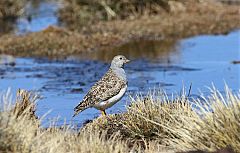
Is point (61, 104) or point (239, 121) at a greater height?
point (239, 121)

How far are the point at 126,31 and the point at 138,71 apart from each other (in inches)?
247

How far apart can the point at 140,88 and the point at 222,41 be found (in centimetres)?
792

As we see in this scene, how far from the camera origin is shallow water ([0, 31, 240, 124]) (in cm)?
1509

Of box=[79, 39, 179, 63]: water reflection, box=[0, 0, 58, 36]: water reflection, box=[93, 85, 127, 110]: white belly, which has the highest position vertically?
box=[93, 85, 127, 110]: white belly

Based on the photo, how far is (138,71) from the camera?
18344 millimetres

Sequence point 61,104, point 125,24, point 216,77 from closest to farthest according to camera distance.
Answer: point 61,104
point 216,77
point 125,24

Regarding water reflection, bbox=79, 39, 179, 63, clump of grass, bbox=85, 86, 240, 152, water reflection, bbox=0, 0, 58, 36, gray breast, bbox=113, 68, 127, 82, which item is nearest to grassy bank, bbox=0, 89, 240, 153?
clump of grass, bbox=85, 86, 240, 152

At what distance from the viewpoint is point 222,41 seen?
23.1 meters

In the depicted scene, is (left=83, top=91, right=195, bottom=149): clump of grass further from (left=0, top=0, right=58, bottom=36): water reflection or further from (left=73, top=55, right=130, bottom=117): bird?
(left=0, top=0, right=58, bottom=36): water reflection

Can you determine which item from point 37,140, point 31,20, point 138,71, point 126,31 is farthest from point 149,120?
point 31,20

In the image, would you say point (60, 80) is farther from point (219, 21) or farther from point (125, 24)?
point (219, 21)

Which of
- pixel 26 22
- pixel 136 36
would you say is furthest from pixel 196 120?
pixel 26 22

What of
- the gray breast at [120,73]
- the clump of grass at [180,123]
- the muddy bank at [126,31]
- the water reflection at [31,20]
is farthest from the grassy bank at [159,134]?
the water reflection at [31,20]

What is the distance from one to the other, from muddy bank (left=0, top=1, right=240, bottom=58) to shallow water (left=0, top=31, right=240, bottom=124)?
0.75 metres
